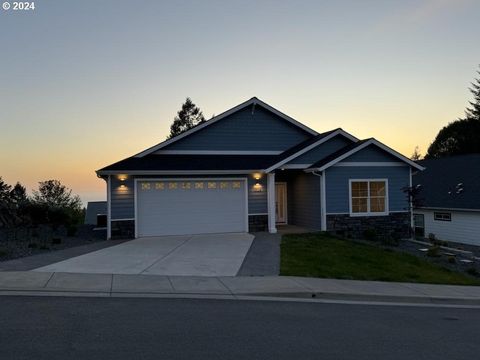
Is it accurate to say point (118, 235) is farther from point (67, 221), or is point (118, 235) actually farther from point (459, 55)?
point (459, 55)

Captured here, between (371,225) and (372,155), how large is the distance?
311 centimetres

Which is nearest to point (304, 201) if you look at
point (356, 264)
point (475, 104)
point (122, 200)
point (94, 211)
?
point (356, 264)

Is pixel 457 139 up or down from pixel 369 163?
up

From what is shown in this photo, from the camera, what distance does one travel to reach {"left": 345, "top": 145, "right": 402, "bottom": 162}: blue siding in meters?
19.7

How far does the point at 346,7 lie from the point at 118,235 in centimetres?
1304

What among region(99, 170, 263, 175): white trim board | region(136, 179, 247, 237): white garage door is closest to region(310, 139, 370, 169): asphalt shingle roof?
region(99, 170, 263, 175): white trim board

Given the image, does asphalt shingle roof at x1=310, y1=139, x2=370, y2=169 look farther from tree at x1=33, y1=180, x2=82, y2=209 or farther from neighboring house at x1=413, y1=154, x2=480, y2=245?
tree at x1=33, y1=180, x2=82, y2=209

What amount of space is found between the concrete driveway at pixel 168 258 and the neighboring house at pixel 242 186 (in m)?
1.46

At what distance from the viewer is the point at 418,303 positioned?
9.50 m

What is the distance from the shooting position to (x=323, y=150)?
20.5m

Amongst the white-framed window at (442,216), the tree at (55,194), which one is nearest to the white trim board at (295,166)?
the white-framed window at (442,216)

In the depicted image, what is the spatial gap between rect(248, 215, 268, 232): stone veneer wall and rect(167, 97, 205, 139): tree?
93.5 feet

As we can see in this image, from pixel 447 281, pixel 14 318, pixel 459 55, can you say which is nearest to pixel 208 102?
pixel 459 55

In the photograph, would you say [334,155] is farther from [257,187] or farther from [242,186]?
[242,186]
